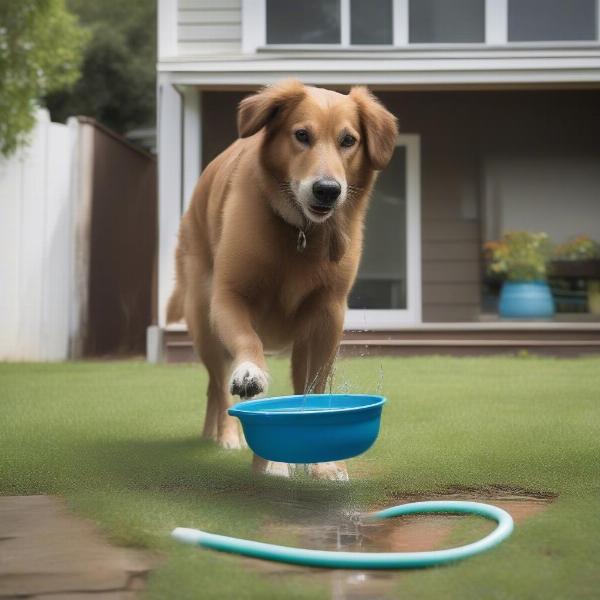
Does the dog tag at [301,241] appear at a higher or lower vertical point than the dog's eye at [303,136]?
lower

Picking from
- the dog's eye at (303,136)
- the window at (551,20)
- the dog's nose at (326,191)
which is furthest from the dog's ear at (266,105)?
the window at (551,20)

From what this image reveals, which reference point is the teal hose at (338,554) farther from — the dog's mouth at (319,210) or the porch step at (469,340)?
the porch step at (469,340)

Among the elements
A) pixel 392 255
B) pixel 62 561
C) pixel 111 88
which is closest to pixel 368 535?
pixel 62 561

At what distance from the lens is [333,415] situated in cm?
239

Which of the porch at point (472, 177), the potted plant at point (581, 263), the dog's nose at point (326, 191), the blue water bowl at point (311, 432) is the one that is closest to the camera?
the blue water bowl at point (311, 432)

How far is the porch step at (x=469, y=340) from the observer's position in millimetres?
8156

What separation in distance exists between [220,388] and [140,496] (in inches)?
48.7

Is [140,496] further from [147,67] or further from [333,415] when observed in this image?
[147,67]

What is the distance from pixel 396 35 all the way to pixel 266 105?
6604mm

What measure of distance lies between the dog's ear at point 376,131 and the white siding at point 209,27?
6352 millimetres

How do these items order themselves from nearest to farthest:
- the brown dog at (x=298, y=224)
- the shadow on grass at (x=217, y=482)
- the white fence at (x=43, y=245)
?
the shadow on grass at (x=217, y=482)
the brown dog at (x=298, y=224)
the white fence at (x=43, y=245)

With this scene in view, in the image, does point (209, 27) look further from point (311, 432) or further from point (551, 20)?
point (311, 432)

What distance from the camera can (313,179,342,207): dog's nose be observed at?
278 cm

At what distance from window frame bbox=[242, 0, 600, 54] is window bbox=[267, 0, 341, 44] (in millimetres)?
96
